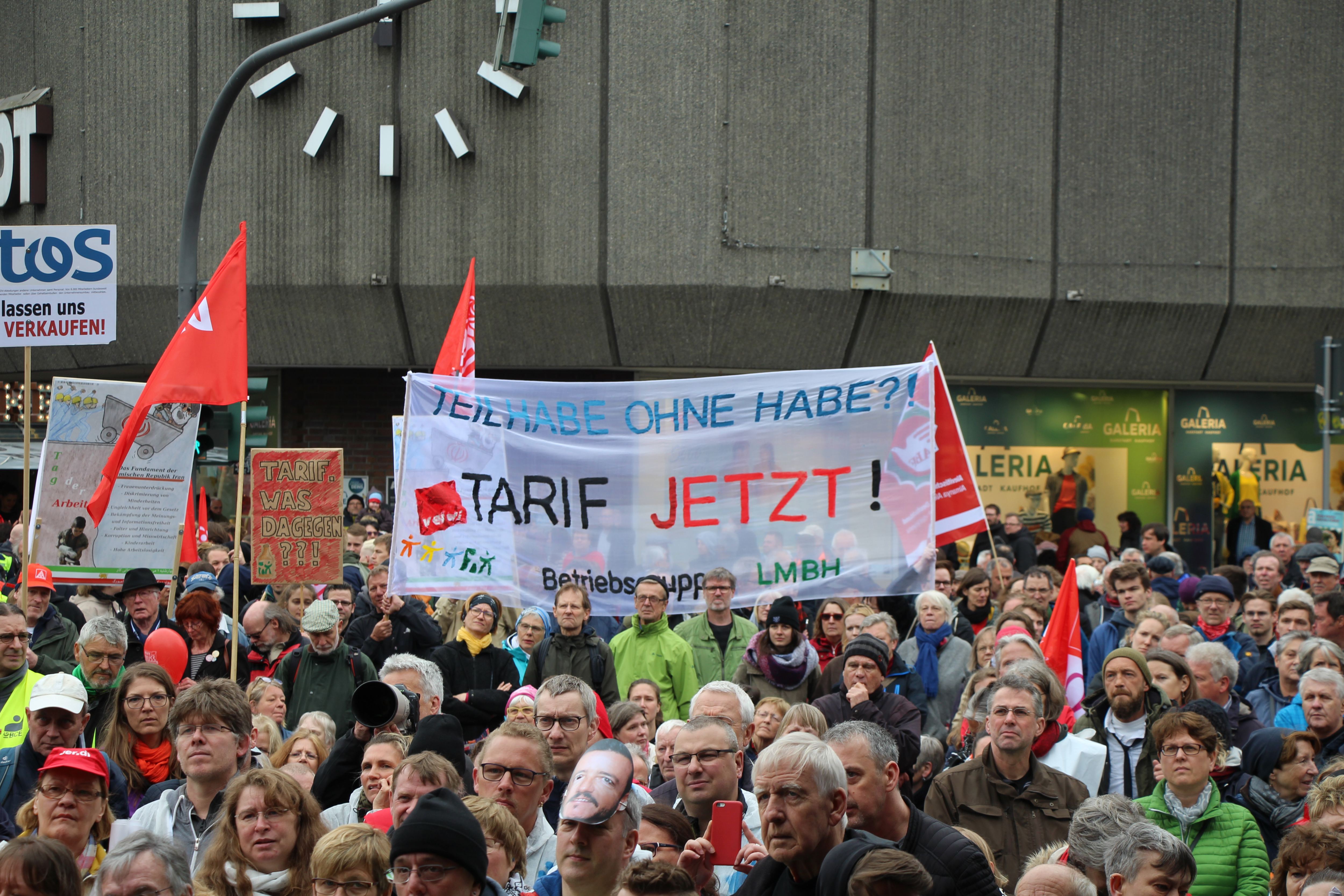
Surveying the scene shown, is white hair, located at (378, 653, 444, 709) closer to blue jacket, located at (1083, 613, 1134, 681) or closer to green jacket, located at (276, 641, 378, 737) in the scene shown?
green jacket, located at (276, 641, 378, 737)

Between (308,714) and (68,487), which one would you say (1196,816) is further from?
(68,487)

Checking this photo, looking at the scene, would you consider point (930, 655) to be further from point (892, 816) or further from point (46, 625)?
point (46, 625)

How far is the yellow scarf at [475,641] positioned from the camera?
360 inches

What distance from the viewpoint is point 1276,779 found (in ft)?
21.3

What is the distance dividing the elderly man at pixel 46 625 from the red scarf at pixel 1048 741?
5302 mm

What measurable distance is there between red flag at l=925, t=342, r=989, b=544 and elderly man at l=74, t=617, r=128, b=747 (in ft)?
16.2

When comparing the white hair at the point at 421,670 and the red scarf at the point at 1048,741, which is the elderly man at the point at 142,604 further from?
the red scarf at the point at 1048,741

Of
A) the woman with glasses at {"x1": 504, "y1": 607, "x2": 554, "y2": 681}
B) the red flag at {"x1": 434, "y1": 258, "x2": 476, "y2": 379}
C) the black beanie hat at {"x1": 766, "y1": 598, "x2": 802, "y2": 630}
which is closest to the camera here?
the black beanie hat at {"x1": 766, "y1": 598, "x2": 802, "y2": 630}

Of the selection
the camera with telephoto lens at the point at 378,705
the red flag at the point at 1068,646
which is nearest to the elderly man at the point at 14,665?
the camera with telephoto lens at the point at 378,705

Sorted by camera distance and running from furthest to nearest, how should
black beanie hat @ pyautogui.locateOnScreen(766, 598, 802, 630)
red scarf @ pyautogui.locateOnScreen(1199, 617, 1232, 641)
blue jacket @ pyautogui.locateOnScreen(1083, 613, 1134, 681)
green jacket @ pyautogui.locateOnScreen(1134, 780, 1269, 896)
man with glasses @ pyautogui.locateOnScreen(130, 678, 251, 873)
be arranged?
1. blue jacket @ pyautogui.locateOnScreen(1083, 613, 1134, 681)
2. red scarf @ pyautogui.locateOnScreen(1199, 617, 1232, 641)
3. black beanie hat @ pyautogui.locateOnScreen(766, 598, 802, 630)
4. green jacket @ pyautogui.locateOnScreen(1134, 780, 1269, 896)
5. man with glasses @ pyautogui.locateOnScreen(130, 678, 251, 873)

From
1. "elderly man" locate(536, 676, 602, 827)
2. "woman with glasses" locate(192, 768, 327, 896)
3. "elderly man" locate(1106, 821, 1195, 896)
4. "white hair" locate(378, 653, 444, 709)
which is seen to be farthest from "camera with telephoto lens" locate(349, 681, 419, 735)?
"elderly man" locate(1106, 821, 1195, 896)

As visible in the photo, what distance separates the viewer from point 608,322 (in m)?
20.2

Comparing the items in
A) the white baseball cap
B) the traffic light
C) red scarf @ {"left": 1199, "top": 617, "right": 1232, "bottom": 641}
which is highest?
the traffic light

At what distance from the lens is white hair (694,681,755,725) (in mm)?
6504
